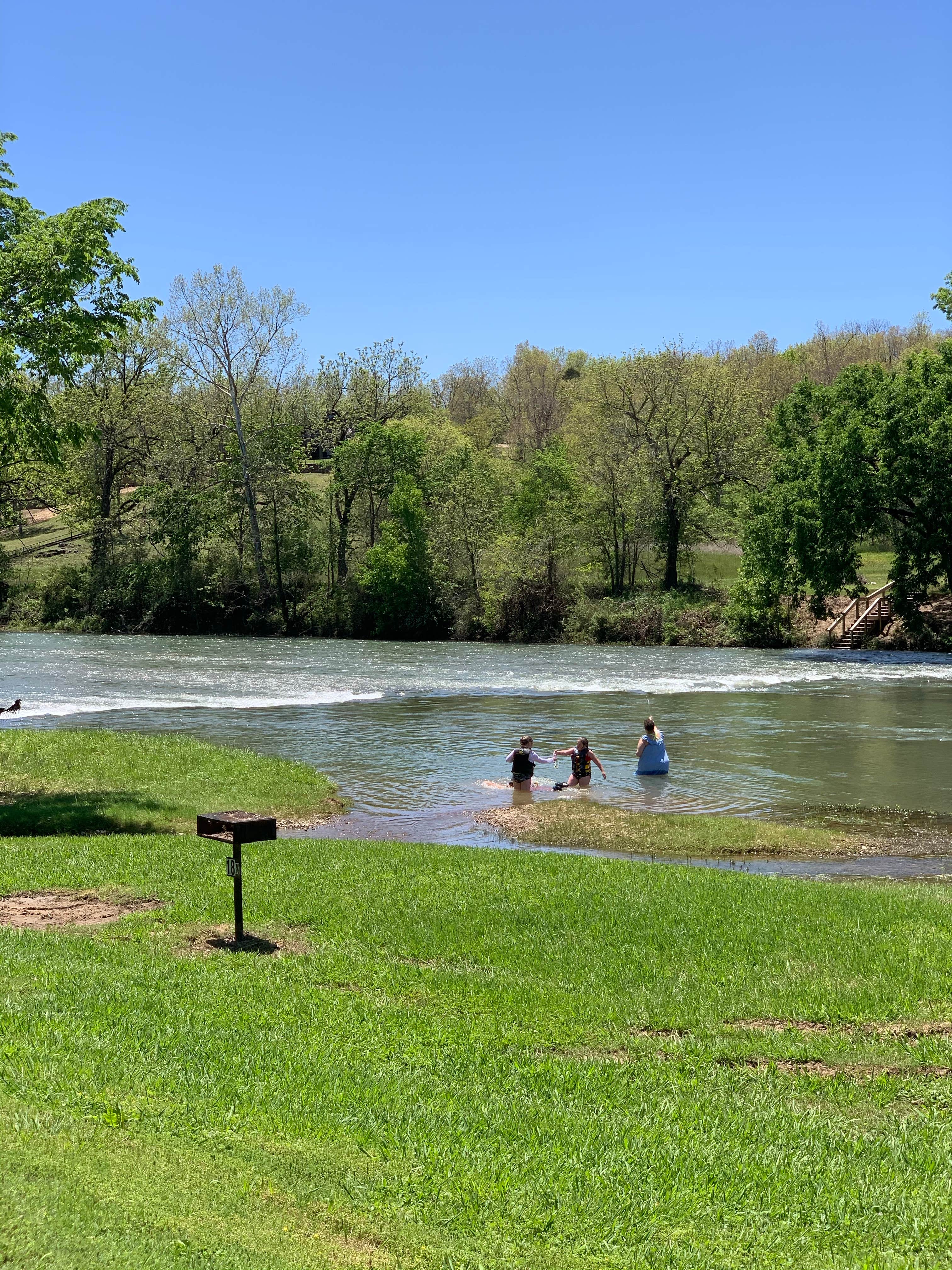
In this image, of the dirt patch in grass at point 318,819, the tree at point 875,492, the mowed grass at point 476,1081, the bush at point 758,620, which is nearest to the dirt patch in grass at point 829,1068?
the mowed grass at point 476,1081

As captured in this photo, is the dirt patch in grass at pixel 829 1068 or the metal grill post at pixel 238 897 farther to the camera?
the metal grill post at pixel 238 897

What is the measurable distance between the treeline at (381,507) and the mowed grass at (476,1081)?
5124 centimetres

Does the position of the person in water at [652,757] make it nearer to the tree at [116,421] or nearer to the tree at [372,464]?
the tree at [372,464]

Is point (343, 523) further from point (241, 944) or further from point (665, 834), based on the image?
point (241, 944)

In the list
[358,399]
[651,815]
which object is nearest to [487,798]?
[651,815]

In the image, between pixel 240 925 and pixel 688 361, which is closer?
pixel 240 925

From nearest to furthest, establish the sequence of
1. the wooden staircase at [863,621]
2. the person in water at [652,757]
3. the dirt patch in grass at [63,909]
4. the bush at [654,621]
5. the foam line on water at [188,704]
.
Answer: the dirt patch in grass at [63,909]
the person in water at [652,757]
the foam line on water at [188,704]
the wooden staircase at [863,621]
the bush at [654,621]

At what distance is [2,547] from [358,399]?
88.4 feet

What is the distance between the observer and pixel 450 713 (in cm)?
3484

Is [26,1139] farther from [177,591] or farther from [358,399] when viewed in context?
[358,399]

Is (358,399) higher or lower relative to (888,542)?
higher


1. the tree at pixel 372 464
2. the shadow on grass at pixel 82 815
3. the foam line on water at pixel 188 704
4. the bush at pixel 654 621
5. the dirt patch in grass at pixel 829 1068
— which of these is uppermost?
the tree at pixel 372 464

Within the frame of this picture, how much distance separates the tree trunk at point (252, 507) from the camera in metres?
71.4

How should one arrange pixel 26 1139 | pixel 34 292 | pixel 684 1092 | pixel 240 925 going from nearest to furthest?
pixel 26 1139
pixel 684 1092
pixel 240 925
pixel 34 292
